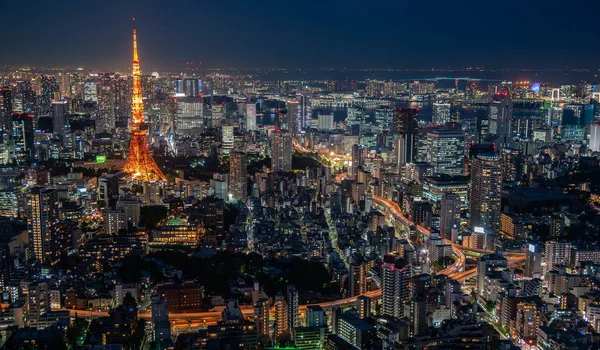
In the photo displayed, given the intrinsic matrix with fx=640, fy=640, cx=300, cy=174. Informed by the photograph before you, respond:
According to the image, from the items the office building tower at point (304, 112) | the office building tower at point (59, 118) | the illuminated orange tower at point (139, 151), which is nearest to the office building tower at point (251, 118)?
the office building tower at point (304, 112)

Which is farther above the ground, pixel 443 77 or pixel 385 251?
pixel 443 77

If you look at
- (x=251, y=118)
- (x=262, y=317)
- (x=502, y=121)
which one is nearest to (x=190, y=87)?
(x=251, y=118)

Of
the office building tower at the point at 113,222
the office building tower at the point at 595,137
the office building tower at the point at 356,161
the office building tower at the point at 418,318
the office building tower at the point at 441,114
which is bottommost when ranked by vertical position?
the office building tower at the point at 418,318

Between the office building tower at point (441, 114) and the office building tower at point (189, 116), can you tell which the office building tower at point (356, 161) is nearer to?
the office building tower at point (441, 114)

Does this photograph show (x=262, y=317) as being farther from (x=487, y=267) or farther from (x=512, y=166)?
(x=512, y=166)

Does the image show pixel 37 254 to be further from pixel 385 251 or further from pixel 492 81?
pixel 492 81

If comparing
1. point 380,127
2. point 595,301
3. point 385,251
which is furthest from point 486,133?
point 595,301
